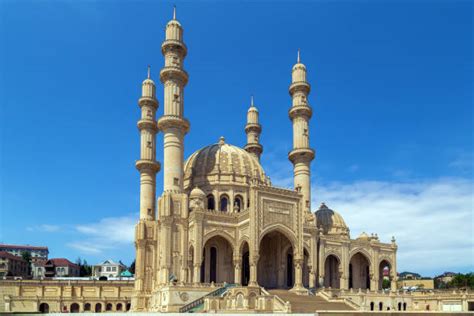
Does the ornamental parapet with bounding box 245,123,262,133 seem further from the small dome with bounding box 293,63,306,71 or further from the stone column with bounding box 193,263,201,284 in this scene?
the stone column with bounding box 193,263,201,284

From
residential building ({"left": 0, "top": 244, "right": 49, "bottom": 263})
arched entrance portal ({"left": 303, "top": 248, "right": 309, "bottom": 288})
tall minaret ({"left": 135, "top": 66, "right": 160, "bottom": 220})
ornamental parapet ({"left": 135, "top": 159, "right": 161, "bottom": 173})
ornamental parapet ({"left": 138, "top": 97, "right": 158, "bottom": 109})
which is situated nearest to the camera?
arched entrance portal ({"left": 303, "top": 248, "right": 309, "bottom": 288})

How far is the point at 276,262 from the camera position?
50406mm

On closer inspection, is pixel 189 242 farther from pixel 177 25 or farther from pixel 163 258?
pixel 177 25

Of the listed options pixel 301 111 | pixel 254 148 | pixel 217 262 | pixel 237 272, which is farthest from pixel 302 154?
pixel 237 272

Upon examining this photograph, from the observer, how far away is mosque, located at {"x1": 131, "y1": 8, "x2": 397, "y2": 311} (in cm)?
4388

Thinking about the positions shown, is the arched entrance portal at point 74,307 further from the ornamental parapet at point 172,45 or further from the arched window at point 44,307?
the ornamental parapet at point 172,45

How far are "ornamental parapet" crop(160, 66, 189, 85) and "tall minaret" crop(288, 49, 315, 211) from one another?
575 inches

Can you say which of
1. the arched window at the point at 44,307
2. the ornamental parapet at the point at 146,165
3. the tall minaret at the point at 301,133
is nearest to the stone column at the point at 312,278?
the tall minaret at the point at 301,133

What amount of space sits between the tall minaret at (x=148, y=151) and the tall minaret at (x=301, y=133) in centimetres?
1603

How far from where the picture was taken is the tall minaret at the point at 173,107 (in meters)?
47.0

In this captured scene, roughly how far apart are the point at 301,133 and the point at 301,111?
2565 mm

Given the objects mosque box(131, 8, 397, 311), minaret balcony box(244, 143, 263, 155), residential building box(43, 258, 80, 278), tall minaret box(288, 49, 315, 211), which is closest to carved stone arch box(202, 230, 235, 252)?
mosque box(131, 8, 397, 311)

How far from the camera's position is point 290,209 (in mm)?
47969

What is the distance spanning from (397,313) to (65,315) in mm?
29390
